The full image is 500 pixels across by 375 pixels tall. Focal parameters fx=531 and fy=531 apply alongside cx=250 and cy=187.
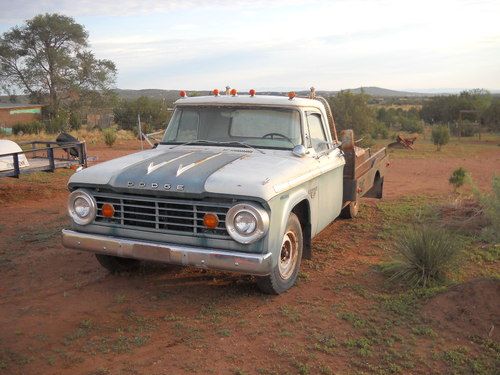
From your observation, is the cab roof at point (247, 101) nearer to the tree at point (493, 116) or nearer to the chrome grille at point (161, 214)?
the chrome grille at point (161, 214)

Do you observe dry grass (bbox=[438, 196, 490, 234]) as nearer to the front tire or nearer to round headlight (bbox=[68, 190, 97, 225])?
the front tire

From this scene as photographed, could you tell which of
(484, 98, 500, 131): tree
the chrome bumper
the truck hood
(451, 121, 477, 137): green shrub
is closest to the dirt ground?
the chrome bumper

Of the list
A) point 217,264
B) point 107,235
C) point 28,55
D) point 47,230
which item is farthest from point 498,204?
point 28,55

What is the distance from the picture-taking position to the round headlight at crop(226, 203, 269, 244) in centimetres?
425

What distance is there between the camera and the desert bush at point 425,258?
518cm

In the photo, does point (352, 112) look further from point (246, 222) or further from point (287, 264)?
point (246, 222)

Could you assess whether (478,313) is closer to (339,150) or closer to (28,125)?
(339,150)

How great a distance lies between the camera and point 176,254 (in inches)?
173

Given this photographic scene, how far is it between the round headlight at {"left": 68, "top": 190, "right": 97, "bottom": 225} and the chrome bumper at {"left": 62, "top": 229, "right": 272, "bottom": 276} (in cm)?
14

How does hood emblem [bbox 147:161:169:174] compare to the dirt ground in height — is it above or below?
above

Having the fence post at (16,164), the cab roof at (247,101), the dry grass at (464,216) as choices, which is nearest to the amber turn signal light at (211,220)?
the cab roof at (247,101)

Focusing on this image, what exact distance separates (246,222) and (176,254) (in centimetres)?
65

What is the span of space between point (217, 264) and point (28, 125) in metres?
29.4

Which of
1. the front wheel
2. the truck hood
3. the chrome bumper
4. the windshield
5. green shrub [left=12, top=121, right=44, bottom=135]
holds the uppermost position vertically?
the windshield
